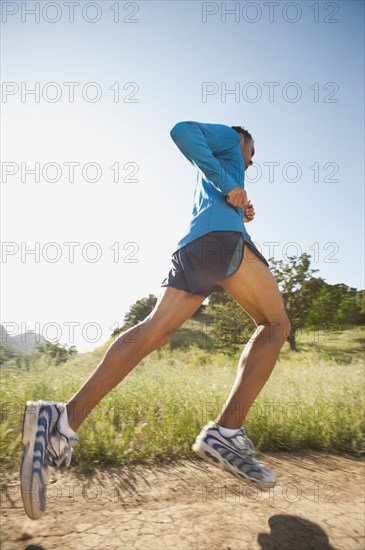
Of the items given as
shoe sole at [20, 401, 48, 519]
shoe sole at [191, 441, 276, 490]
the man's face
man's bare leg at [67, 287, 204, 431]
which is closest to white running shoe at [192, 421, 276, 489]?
shoe sole at [191, 441, 276, 490]

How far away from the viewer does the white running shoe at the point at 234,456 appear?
1.82m

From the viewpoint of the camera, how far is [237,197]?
1.99 meters

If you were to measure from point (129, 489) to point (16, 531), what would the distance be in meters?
0.67

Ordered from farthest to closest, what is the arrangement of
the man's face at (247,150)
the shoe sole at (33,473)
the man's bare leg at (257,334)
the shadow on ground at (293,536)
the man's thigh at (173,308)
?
the man's face at (247,150) < the man's bare leg at (257,334) < the man's thigh at (173,308) < the shadow on ground at (293,536) < the shoe sole at (33,473)

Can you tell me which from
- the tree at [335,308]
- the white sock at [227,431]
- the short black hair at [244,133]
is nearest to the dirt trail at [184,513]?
the white sock at [227,431]

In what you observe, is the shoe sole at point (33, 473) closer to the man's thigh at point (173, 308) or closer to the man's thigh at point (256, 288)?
the man's thigh at point (173, 308)

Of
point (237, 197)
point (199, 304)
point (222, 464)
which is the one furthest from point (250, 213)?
point (222, 464)

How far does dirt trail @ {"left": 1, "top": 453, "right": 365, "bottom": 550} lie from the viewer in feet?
5.17

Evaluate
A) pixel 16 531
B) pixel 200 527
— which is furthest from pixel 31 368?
pixel 200 527

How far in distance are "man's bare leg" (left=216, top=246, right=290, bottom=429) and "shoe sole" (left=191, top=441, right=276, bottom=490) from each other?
0.15m

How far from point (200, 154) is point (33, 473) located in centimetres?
164

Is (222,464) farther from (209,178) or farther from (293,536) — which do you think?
(209,178)

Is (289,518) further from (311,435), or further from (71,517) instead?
(311,435)

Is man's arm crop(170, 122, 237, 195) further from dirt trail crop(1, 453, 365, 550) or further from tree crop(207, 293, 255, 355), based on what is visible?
tree crop(207, 293, 255, 355)
